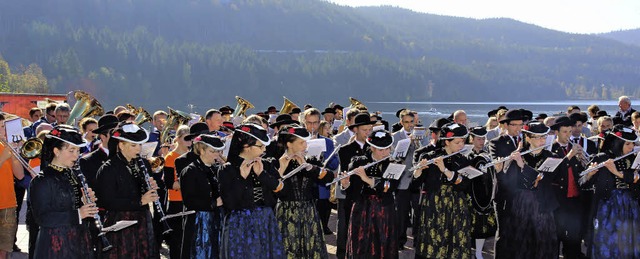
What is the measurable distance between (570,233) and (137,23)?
171339mm

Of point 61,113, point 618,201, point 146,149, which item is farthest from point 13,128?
point 618,201

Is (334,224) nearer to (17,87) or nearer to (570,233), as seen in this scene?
(570,233)

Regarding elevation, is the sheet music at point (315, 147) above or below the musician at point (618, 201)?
above

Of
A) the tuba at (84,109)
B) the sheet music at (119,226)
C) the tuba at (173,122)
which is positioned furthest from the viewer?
the tuba at (84,109)

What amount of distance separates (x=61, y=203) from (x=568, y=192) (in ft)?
20.9

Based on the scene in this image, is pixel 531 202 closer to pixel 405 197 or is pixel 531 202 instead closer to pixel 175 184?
pixel 405 197

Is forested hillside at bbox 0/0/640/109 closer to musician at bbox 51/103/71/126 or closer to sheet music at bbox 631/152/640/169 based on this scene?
musician at bbox 51/103/71/126

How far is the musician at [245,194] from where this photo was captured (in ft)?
19.2

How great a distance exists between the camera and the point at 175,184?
295 inches

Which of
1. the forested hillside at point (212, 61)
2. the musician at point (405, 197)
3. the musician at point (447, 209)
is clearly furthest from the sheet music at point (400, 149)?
the forested hillside at point (212, 61)

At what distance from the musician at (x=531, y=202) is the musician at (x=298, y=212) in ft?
7.53

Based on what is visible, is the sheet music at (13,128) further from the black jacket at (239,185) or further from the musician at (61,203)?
the black jacket at (239,185)

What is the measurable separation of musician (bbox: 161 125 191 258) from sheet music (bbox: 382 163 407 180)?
8.16 ft

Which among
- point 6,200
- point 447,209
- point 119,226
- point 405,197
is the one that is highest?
point 6,200
